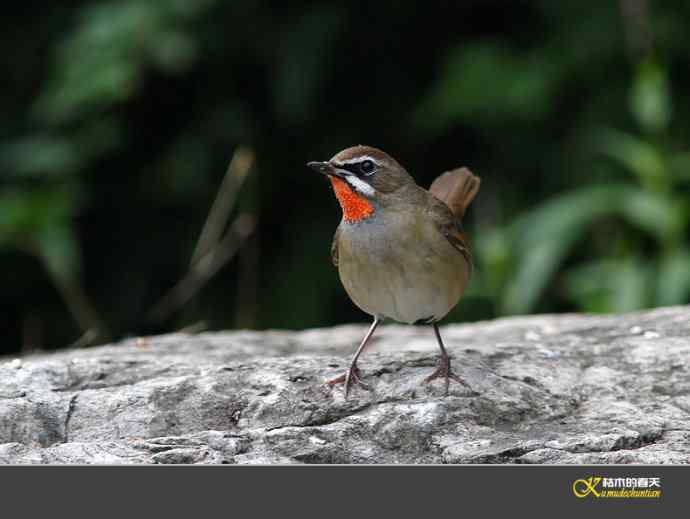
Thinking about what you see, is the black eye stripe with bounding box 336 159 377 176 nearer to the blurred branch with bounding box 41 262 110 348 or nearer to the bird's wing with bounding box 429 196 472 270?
the bird's wing with bounding box 429 196 472 270

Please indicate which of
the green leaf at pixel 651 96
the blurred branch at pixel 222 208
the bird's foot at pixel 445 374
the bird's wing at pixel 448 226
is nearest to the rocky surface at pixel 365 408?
the bird's foot at pixel 445 374

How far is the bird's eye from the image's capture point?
3.95m

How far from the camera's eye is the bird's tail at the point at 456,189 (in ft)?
15.9

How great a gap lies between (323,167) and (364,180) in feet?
0.86

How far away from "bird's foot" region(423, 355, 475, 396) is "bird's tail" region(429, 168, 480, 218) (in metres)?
1.11

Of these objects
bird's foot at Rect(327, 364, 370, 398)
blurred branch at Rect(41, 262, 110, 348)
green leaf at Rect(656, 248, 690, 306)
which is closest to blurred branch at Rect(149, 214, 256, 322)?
blurred branch at Rect(41, 262, 110, 348)

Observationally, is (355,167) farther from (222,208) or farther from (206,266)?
(222,208)

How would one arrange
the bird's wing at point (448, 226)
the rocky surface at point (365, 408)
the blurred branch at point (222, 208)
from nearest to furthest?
the rocky surface at point (365, 408) < the bird's wing at point (448, 226) < the blurred branch at point (222, 208)

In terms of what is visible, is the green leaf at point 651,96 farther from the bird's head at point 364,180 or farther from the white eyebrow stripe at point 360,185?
the white eyebrow stripe at point 360,185

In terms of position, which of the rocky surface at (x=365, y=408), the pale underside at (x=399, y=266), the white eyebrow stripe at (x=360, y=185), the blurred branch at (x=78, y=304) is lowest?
the rocky surface at (x=365, y=408)

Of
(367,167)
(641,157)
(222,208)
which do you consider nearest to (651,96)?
(641,157)

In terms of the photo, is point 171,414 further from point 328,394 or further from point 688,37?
point 688,37

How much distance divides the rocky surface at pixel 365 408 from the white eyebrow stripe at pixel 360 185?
63 centimetres

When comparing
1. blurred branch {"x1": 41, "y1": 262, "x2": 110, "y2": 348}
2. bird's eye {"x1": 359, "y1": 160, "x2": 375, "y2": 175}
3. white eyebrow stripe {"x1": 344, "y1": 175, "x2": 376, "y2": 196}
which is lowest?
blurred branch {"x1": 41, "y1": 262, "x2": 110, "y2": 348}
